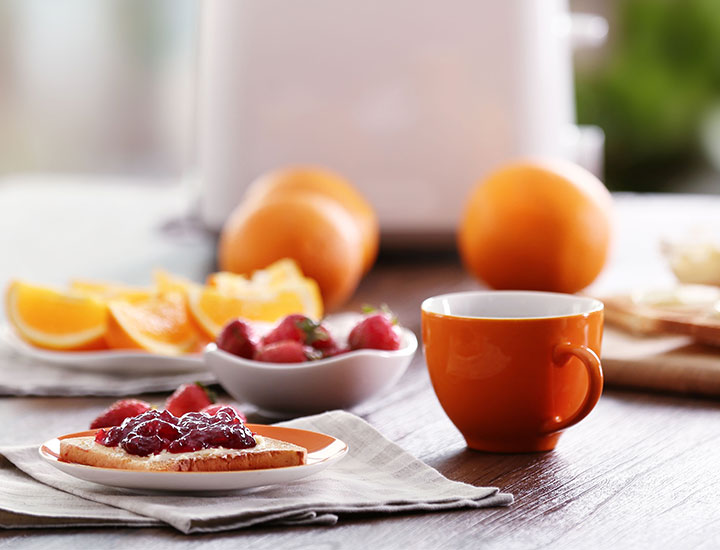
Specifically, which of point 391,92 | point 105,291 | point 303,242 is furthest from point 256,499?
point 391,92

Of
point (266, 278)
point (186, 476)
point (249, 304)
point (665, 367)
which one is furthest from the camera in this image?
point (266, 278)

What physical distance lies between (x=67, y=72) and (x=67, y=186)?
2631mm

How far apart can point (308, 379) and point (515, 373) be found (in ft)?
0.63

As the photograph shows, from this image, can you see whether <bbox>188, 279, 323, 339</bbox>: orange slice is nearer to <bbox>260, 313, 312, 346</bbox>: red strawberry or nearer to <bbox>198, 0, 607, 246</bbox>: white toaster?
<bbox>260, 313, 312, 346</bbox>: red strawberry

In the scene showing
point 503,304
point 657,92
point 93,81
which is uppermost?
point 93,81

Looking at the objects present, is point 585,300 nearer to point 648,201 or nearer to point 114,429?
point 114,429

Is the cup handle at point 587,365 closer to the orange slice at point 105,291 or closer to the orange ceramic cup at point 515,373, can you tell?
the orange ceramic cup at point 515,373

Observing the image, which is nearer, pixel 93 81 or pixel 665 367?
pixel 665 367

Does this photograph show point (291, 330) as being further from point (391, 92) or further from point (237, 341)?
point (391, 92)

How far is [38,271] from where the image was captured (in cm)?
159

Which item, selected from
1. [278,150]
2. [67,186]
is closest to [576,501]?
[278,150]

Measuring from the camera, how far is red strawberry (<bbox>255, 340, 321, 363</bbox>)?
0.86 meters

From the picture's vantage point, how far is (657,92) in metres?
5.05

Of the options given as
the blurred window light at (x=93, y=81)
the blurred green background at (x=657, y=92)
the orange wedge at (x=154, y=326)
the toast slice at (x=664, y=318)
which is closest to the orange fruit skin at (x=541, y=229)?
the toast slice at (x=664, y=318)
